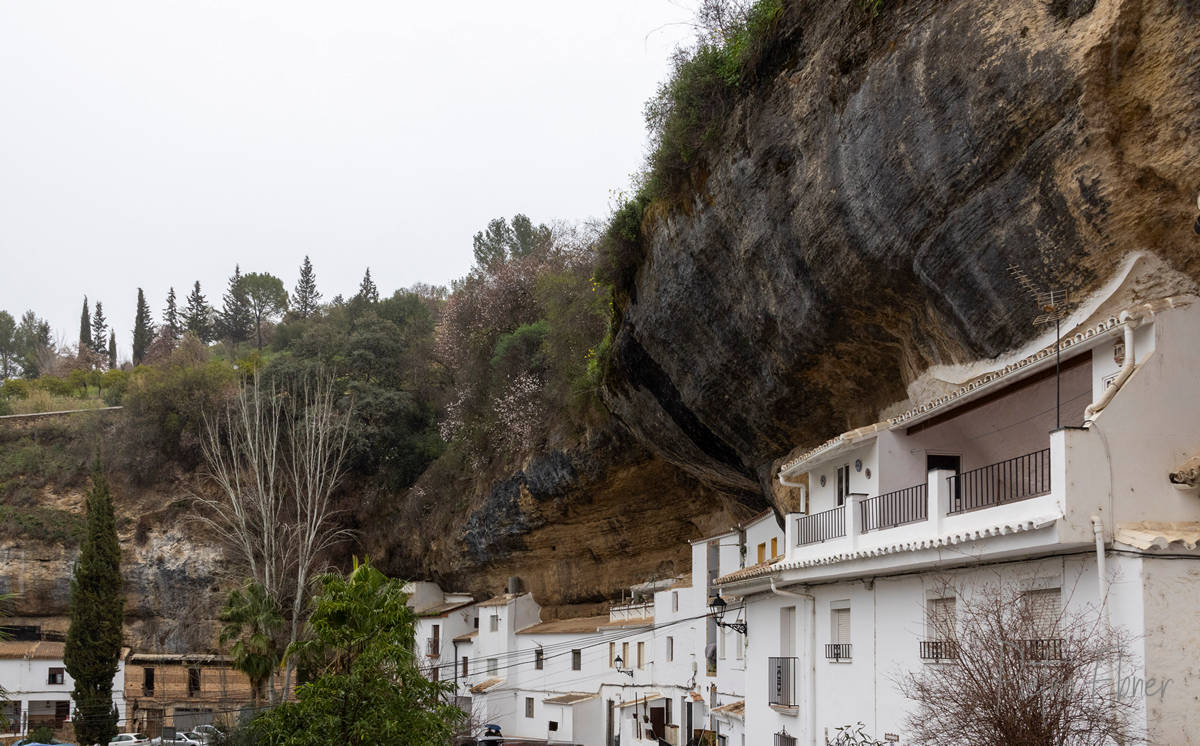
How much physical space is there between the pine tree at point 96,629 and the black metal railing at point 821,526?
2653 centimetres

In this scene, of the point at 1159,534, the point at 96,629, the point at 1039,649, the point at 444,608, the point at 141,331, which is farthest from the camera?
the point at 141,331

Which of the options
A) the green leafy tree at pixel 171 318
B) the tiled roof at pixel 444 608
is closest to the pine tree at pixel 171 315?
the green leafy tree at pixel 171 318

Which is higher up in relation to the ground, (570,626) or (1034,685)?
(1034,685)

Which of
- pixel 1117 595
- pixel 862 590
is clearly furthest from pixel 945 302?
pixel 1117 595

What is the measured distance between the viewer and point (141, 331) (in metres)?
92.0

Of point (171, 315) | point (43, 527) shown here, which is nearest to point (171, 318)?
point (171, 315)

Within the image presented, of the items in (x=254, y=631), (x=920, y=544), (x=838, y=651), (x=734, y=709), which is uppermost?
(x=920, y=544)

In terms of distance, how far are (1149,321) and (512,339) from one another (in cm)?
3059

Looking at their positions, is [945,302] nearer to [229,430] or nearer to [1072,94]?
[1072,94]

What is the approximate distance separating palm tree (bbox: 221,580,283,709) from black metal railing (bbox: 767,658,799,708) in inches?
681

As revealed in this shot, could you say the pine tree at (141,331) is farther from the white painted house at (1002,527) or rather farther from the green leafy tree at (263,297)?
the white painted house at (1002,527)

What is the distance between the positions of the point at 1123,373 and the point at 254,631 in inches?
1069

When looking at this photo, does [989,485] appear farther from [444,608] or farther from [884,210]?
[444,608]

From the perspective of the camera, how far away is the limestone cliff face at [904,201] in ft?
39.7
